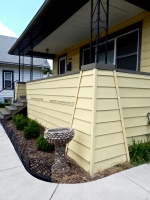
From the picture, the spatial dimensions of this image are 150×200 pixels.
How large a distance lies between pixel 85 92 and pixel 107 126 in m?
0.69

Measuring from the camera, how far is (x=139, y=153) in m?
2.84

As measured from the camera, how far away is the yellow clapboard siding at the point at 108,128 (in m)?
2.49

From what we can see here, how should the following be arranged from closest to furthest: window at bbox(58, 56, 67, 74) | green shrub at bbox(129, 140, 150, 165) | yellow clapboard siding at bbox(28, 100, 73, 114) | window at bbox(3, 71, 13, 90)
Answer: green shrub at bbox(129, 140, 150, 165) < yellow clapboard siding at bbox(28, 100, 73, 114) < window at bbox(58, 56, 67, 74) < window at bbox(3, 71, 13, 90)

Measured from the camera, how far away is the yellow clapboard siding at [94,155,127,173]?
242cm

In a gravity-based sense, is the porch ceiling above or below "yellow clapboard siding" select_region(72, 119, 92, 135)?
above

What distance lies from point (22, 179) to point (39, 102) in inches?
134

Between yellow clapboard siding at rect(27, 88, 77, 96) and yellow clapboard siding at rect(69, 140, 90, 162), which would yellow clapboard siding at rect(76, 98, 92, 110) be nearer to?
yellow clapboard siding at rect(27, 88, 77, 96)

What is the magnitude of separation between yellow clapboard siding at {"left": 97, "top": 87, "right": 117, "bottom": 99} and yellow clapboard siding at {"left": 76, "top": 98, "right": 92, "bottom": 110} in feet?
0.65

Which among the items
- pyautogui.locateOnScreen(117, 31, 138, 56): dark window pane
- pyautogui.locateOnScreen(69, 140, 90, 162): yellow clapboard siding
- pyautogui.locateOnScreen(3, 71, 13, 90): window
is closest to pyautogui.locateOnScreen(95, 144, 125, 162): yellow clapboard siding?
pyautogui.locateOnScreen(69, 140, 90, 162): yellow clapboard siding

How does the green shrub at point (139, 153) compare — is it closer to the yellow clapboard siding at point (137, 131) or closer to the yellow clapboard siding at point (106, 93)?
the yellow clapboard siding at point (137, 131)

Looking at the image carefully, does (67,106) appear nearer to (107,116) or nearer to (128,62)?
(107,116)

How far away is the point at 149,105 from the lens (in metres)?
3.42

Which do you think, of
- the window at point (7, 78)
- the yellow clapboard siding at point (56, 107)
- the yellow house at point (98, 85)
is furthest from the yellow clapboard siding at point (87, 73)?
the window at point (7, 78)

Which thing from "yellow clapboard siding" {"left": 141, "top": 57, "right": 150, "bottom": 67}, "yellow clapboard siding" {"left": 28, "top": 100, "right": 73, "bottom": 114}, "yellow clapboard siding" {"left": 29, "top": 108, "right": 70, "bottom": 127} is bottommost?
"yellow clapboard siding" {"left": 29, "top": 108, "right": 70, "bottom": 127}
